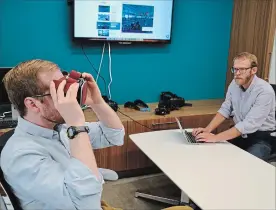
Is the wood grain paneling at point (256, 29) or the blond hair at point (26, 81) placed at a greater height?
the wood grain paneling at point (256, 29)

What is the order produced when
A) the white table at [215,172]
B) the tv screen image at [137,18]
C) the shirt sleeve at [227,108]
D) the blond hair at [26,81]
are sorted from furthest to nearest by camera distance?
the tv screen image at [137,18] < the shirt sleeve at [227,108] < the white table at [215,172] < the blond hair at [26,81]

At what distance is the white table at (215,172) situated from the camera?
1.48 m

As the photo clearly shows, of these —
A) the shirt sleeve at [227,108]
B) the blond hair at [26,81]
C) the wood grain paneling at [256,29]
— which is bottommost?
the shirt sleeve at [227,108]

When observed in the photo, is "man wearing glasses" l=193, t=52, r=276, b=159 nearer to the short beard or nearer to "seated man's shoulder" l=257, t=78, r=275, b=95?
"seated man's shoulder" l=257, t=78, r=275, b=95

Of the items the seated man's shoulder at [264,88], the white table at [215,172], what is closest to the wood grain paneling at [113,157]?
the white table at [215,172]

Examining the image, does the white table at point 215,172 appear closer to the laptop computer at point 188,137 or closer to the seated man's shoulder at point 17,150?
the laptop computer at point 188,137

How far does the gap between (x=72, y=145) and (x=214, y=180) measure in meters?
0.92

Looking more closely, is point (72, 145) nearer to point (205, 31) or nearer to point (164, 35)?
point (164, 35)

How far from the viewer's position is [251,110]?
2531 mm

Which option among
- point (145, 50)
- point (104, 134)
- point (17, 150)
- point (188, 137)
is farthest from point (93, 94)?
point (145, 50)

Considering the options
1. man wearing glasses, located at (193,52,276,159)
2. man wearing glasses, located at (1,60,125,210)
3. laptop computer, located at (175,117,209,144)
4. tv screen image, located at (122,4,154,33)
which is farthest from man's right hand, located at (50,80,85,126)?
tv screen image, located at (122,4,154,33)

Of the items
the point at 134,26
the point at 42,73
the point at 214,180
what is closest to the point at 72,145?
the point at 42,73

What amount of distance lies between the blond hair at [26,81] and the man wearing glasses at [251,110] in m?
1.48

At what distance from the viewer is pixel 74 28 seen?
3029 millimetres
